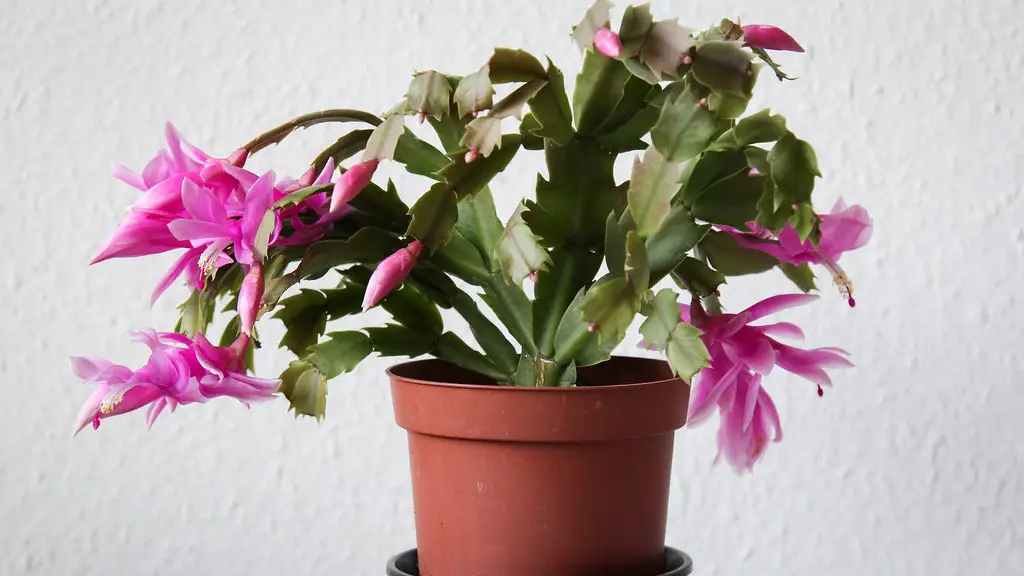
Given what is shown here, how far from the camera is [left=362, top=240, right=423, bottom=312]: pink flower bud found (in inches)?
26.9

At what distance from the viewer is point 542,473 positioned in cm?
74

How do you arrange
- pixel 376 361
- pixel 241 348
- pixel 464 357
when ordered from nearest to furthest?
pixel 241 348, pixel 464 357, pixel 376 361

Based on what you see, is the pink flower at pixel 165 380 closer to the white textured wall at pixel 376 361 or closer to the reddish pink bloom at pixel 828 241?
the reddish pink bloom at pixel 828 241

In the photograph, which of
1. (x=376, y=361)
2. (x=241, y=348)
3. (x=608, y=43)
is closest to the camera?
(x=608, y=43)

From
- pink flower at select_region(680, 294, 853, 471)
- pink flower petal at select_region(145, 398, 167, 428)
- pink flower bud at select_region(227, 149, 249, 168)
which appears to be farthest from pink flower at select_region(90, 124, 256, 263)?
pink flower at select_region(680, 294, 853, 471)

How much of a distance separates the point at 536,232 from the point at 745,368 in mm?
185

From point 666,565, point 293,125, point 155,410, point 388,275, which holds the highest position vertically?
point 293,125

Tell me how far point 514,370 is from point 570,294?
84mm

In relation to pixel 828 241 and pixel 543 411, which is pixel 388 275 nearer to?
pixel 543 411

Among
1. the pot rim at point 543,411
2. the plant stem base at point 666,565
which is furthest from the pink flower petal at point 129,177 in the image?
the plant stem base at point 666,565

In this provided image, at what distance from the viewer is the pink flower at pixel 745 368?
2.53ft

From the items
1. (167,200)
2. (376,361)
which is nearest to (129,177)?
(167,200)

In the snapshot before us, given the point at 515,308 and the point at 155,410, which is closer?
the point at 155,410

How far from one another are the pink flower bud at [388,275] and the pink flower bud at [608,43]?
18 cm
